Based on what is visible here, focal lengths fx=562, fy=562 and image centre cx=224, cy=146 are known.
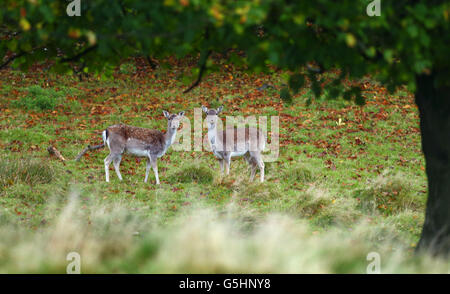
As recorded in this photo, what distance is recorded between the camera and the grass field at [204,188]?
22.5 ft

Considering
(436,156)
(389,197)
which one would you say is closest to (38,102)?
(389,197)

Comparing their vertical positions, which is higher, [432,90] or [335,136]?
[432,90]

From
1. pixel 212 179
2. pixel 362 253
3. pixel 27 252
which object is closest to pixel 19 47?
pixel 27 252

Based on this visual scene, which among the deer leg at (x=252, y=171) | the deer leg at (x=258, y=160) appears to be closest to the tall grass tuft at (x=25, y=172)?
the deer leg at (x=252, y=171)

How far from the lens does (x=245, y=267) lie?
6.48 m

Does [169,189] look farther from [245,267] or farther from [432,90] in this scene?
[432,90]

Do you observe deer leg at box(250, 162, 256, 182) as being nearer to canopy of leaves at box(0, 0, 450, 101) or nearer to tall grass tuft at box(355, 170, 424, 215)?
tall grass tuft at box(355, 170, 424, 215)

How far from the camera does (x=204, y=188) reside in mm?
12594

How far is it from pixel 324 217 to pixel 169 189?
12.9 ft

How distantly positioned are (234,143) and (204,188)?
6.43 ft

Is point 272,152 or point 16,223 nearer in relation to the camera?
point 16,223

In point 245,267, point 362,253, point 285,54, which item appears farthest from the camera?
point 362,253

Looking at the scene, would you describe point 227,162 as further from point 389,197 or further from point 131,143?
point 389,197

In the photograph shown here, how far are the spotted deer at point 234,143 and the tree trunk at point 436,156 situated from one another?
678 cm
